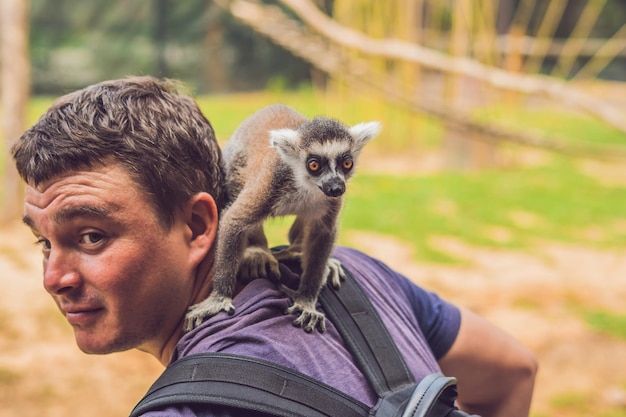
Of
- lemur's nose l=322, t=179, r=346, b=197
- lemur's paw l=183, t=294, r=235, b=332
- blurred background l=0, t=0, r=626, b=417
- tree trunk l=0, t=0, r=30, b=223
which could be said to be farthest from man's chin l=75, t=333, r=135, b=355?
tree trunk l=0, t=0, r=30, b=223

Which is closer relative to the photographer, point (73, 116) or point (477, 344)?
point (73, 116)

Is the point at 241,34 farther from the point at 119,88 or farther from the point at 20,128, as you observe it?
the point at 119,88

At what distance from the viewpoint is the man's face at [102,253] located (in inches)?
47.0

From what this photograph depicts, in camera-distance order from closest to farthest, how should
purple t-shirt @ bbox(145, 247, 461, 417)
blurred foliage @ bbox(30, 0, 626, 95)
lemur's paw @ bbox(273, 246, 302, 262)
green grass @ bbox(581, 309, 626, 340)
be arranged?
purple t-shirt @ bbox(145, 247, 461, 417) → lemur's paw @ bbox(273, 246, 302, 262) → green grass @ bbox(581, 309, 626, 340) → blurred foliage @ bbox(30, 0, 626, 95)

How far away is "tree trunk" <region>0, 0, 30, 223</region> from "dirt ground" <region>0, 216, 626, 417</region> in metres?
0.53

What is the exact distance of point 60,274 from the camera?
47.1 inches

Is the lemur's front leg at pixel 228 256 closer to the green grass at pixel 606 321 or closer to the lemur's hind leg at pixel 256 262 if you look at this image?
the lemur's hind leg at pixel 256 262

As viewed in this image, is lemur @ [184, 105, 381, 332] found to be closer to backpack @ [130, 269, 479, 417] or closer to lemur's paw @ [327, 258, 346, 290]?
lemur's paw @ [327, 258, 346, 290]

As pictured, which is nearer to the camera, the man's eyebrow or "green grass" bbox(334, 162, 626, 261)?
the man's eyebrow

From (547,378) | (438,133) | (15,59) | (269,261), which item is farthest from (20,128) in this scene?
(438,133)

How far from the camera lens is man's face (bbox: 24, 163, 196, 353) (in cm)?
119

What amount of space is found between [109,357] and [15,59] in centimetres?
302

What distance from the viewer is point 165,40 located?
37.1ft

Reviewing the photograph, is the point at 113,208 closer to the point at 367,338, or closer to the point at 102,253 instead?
the point at 102,253
